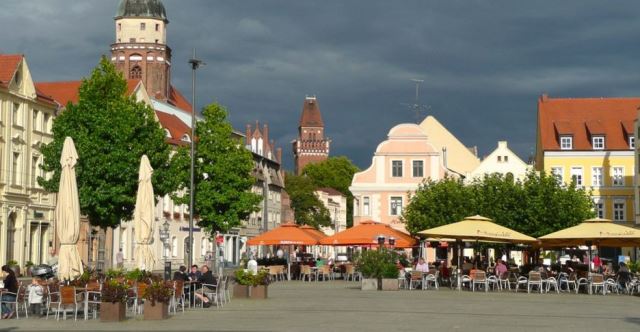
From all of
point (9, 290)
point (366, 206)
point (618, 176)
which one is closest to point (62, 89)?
point (366, 206)

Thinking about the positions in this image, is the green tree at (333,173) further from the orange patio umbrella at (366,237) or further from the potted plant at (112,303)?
the potted plant at (112,303)

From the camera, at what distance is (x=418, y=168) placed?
7506 centimetres

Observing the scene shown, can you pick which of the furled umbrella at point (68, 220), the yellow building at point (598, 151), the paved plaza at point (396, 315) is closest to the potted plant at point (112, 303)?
the paved plaza at point (396, 315)

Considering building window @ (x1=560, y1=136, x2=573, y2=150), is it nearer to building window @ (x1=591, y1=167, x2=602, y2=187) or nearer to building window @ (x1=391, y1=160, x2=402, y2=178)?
building window @ (x1=591, y1=167, x2=602, y2=187)

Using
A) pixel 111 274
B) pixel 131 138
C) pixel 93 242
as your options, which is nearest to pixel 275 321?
pixel 111 274

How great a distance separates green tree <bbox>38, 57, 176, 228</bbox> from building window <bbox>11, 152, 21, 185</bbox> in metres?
7.78

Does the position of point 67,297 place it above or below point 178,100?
below

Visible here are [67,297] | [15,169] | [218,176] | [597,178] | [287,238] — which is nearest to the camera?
[67,297]

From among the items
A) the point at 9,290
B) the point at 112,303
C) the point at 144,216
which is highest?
the point at 144,216

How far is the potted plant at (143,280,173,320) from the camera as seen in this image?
22.8 metres

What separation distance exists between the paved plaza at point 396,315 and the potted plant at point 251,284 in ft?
2.05

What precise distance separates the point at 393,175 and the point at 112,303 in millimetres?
54210

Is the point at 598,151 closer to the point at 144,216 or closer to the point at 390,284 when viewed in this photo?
the point at 390,284

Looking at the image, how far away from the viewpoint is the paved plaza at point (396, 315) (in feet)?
68.1
